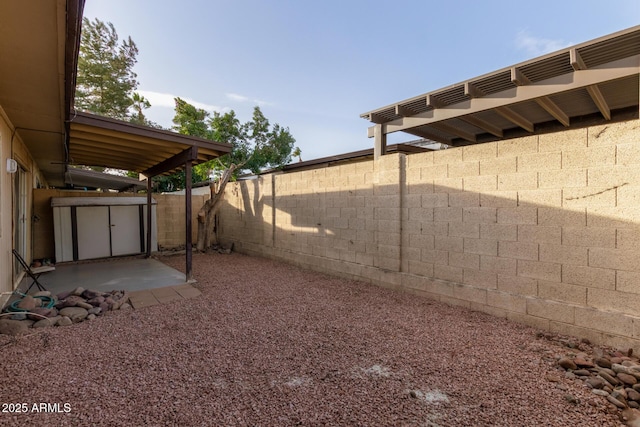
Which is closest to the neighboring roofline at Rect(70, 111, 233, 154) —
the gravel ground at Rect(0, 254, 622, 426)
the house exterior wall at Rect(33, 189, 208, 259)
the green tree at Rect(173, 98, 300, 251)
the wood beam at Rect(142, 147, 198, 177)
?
the wood beam at Rect(142, 147, 198, 177)

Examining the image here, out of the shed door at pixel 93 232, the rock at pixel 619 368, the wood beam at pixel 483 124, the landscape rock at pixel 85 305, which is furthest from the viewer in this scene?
the shed door at pixel 93 232

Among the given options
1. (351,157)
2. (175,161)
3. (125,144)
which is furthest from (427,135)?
(125,144)

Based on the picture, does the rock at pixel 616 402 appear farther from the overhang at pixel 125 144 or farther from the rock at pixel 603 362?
the overhang at pixel 125 144

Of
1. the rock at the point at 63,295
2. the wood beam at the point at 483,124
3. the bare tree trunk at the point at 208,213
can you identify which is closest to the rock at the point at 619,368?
the wood beam at the point at 483,124

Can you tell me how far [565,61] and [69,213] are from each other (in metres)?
9.66

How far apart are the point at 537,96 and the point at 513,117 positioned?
1481 millimetres

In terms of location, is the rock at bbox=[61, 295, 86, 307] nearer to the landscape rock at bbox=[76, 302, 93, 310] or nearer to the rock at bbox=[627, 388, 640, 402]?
the landscape rock at bbox=[76, 302, 93, 310]

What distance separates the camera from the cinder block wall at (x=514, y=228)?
2605 millimetres

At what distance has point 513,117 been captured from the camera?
4.96 m

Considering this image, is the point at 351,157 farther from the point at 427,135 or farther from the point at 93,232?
the point at 93,232

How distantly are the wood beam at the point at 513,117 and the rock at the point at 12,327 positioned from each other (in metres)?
6.63

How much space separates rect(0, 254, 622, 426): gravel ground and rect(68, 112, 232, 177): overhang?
8.30 feet

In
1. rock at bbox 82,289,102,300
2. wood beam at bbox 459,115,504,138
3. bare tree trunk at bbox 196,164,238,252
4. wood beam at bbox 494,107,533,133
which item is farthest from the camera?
bare tree trunk at bbox 196,164,238,252

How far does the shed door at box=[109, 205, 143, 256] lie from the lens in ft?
24.4
